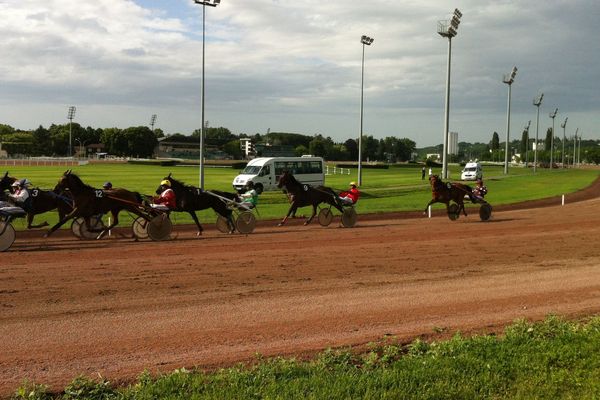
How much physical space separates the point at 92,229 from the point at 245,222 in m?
3.96

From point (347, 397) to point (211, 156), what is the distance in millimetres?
132744

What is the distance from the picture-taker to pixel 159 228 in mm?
14812

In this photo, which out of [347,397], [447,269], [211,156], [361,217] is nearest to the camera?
[347,397]

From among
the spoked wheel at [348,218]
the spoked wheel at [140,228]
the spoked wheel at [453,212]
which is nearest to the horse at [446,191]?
the spoked wheel at [453,212]

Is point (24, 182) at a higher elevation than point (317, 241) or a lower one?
higher

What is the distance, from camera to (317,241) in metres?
14.9

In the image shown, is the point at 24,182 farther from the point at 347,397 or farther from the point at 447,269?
the point at 347,397

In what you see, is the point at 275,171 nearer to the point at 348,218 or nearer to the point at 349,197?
the point at 349,197

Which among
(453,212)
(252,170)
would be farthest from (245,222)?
(252,170)

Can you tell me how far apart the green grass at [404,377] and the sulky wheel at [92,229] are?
1020cm

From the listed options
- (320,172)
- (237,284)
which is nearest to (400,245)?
(237,284)

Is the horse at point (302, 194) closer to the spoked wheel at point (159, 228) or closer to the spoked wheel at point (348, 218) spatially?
the spoked wheel at point (348, 218)

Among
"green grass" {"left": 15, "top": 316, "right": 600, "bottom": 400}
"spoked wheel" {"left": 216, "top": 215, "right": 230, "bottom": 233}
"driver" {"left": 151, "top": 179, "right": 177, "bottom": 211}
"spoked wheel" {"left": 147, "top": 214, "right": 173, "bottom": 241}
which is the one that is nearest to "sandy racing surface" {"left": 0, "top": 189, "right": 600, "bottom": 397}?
Result: "spoked wheel" {"left": 147, "top": 214, "right": 173, "bottom": 241}

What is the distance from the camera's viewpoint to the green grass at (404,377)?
16.0ft
